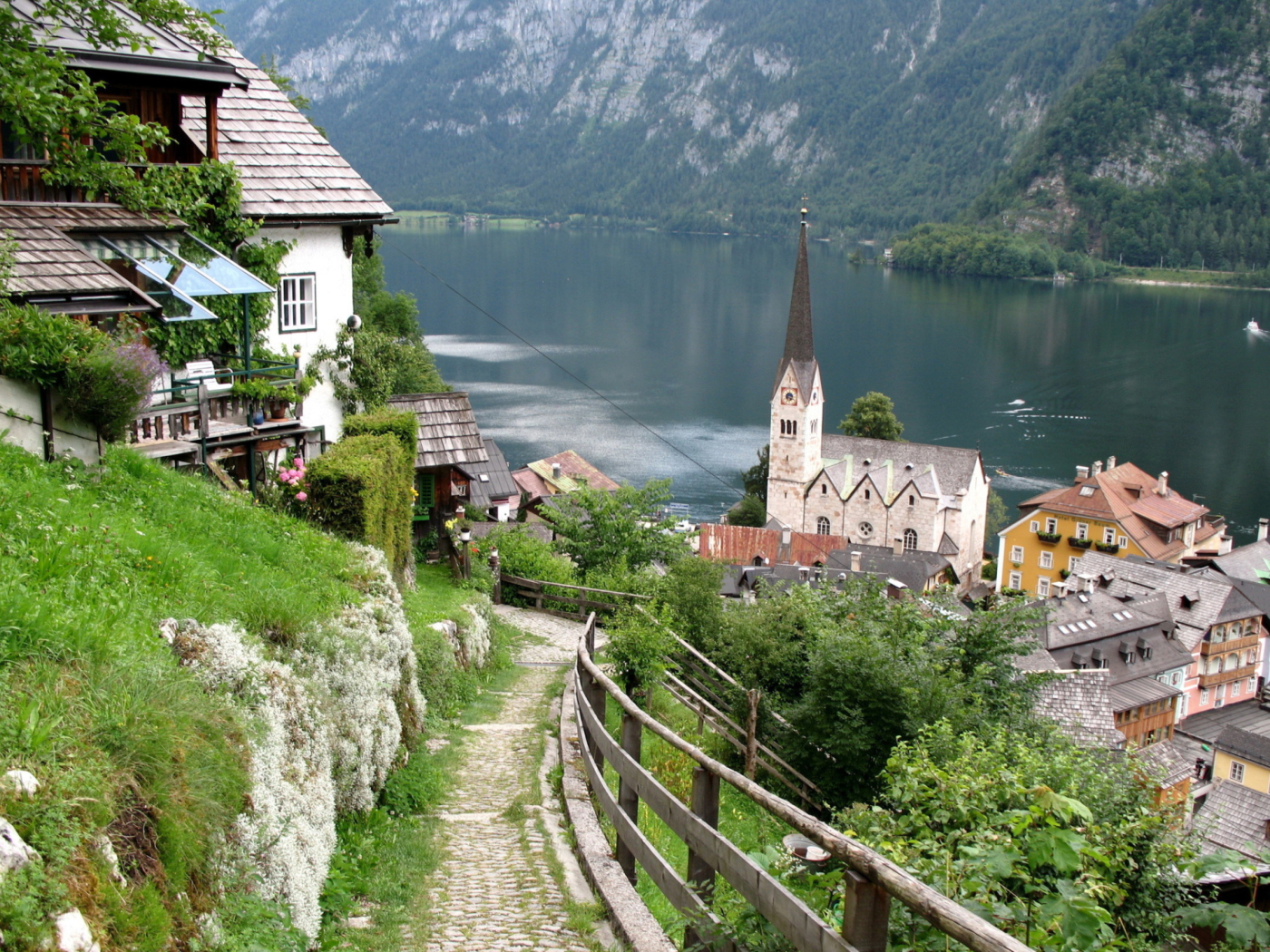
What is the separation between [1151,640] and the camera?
47656 mm

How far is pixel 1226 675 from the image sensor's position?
176ft

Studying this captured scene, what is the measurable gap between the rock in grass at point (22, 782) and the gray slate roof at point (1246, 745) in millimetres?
43834

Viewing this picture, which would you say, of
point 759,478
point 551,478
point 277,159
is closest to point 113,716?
point 277,159

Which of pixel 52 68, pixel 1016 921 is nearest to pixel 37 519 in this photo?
pixel 1016 921

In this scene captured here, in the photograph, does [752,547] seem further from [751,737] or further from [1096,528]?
[751,737]

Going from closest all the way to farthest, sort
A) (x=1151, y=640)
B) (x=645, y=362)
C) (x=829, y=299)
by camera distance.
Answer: (x=1151, y=640), (x=645, y=362), (x=829, y=299)

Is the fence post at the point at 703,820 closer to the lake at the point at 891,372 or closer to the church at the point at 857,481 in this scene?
the church at the point at 857,481

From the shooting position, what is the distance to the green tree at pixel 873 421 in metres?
77.1

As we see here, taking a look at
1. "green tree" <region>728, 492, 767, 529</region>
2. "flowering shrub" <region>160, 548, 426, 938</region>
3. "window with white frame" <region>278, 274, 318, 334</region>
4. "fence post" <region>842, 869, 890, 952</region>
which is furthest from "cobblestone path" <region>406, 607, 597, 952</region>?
"green tree" <region>728, 492, 767, 529</region>

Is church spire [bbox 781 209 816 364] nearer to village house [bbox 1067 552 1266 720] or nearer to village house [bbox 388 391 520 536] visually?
village house [bbox 1067 552 1266 720]

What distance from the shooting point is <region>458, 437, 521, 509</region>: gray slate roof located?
2670 centimetres

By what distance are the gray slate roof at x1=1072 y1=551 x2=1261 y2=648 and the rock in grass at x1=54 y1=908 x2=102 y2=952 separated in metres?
51.1

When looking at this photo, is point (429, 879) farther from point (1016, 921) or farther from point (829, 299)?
point (829, 299)

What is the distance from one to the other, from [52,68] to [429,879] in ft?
33.5
